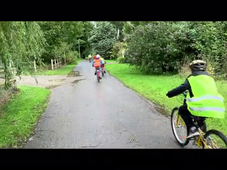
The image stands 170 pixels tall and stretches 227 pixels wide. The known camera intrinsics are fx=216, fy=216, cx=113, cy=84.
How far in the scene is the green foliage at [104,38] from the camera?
48.7 metres

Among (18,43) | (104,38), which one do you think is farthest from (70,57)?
(18,43)

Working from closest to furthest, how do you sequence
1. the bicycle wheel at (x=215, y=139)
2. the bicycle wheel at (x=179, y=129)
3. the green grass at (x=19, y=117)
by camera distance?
the bicycle wheel at (x=215, y=139), the bicycle wheel at (x=179, y=129), the green grass at (x=19, y=117)

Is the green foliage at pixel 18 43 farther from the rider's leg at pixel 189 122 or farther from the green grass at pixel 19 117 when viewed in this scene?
the rider's leg at pixel 189 122

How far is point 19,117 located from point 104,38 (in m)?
45.0

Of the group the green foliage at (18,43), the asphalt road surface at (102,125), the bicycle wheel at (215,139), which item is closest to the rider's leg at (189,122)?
the bicycle wheel at (215,139)

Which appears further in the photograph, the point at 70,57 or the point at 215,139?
the point at 70,57

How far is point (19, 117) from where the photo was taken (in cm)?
645

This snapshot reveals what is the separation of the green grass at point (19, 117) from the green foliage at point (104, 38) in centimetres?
3996

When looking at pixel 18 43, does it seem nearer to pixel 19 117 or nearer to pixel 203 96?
pixel 19 117

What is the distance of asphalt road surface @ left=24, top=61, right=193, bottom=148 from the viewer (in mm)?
4566

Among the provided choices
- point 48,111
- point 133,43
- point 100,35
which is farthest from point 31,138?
point 100,35
